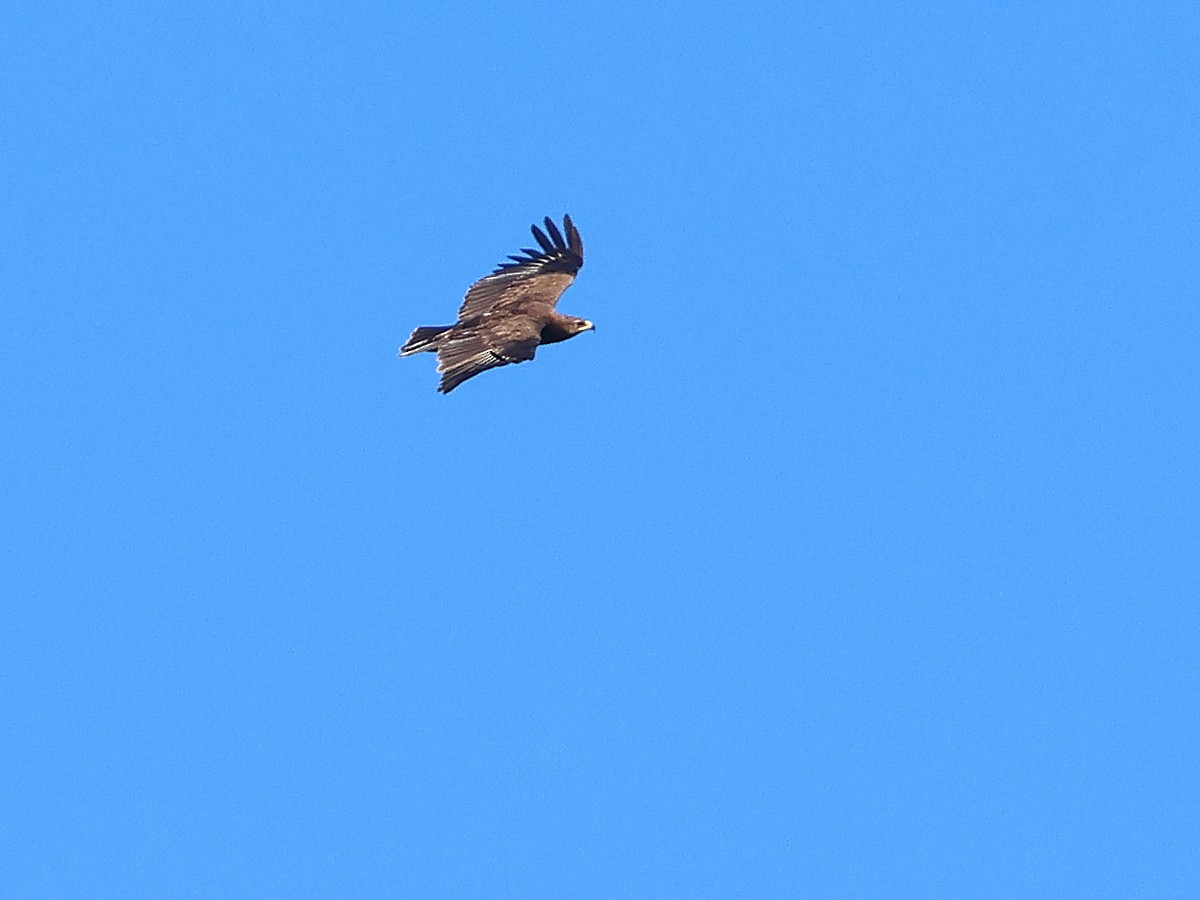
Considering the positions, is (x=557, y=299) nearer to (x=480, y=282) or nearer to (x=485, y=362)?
(x=480, y=282)

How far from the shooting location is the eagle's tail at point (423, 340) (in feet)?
112

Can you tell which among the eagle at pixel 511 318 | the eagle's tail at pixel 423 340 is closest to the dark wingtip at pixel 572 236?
the eagle at pixel 511 318

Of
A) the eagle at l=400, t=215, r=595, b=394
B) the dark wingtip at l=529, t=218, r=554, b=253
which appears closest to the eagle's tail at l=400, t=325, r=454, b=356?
the eagle at l=400, t=215, r=595, b=394

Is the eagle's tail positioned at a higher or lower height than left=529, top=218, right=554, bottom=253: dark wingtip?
lower

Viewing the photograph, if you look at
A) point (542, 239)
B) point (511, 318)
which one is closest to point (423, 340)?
point (511, 318)

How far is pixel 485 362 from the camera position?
32156 millimetres

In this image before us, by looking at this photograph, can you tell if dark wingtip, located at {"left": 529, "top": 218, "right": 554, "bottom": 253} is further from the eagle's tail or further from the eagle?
the eagle's tail

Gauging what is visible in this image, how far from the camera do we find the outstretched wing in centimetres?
3650

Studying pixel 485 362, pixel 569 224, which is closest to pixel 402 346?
pixel 485 362

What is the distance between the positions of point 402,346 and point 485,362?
264 centimetres

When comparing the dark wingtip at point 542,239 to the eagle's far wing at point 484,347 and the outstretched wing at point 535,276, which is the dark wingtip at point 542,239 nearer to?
the outstretched wing at point 535,276

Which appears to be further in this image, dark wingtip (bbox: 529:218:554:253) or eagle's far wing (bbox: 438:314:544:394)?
dark wingtip (bbox: 529:218:554:253)

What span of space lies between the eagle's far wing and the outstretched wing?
1211 millimetres

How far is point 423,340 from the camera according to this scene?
34.2 meters
